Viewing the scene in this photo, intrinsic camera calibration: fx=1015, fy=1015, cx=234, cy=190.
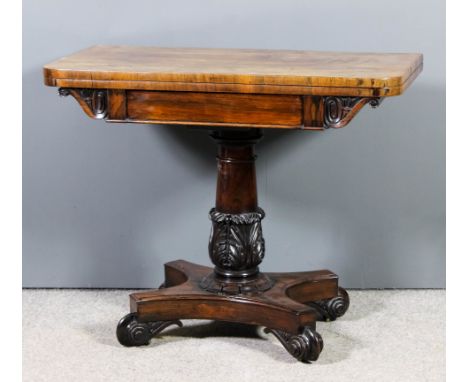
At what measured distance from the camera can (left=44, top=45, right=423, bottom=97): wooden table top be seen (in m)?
2.43

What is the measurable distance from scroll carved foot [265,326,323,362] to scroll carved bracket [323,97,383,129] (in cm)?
57

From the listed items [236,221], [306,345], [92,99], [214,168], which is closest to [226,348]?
[306,345]

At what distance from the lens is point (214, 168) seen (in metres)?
3.24

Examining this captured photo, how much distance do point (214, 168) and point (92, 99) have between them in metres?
0.76

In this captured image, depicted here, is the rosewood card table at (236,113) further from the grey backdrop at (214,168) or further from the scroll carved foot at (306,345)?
the grey backdrop at (214,168)

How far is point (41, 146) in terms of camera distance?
127 inches

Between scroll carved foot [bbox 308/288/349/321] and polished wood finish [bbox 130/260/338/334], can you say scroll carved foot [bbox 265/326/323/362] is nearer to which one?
polished wood finish [bbox 130/260/338/334]

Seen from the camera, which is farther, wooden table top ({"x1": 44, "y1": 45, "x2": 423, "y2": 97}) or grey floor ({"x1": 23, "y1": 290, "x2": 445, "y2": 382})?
grey floor ({"x1": 23, "y1": 290, "x2": 445, "y2": 382})

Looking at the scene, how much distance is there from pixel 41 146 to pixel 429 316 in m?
1.32

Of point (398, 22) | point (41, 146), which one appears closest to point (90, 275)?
point (41, 146)

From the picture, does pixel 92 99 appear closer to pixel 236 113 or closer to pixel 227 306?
pixel 236 113

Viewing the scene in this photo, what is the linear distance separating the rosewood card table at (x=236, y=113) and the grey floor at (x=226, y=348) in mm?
66

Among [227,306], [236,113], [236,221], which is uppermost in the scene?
[236,113]

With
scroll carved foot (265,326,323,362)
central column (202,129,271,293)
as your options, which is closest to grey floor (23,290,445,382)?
scroll carved foot (265,326,323,362)
